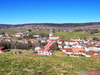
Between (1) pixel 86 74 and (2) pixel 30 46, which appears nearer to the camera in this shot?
(1) pixel 86 74

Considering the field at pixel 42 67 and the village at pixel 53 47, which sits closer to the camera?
the field at pixel 42 67

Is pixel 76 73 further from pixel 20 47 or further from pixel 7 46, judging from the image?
pixel 7 46

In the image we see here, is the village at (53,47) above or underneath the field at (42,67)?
underneath

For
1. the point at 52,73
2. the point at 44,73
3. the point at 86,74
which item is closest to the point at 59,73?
the point at 52,73

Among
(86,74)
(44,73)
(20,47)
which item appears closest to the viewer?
(86,74)

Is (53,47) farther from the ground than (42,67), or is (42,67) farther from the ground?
(42,67)

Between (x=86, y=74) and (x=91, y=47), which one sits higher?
(x=86, y=74)

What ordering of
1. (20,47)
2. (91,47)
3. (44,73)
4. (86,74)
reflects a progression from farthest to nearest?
(20,47) < (91,47) < (44,73) < (86,74)

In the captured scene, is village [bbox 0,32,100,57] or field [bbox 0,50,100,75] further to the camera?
village [bbox 0,32,100,57]

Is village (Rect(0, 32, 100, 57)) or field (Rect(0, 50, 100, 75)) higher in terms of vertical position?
field (Rect(0, 50, 100, 75))

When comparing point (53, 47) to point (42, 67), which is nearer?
point (42, 67)
